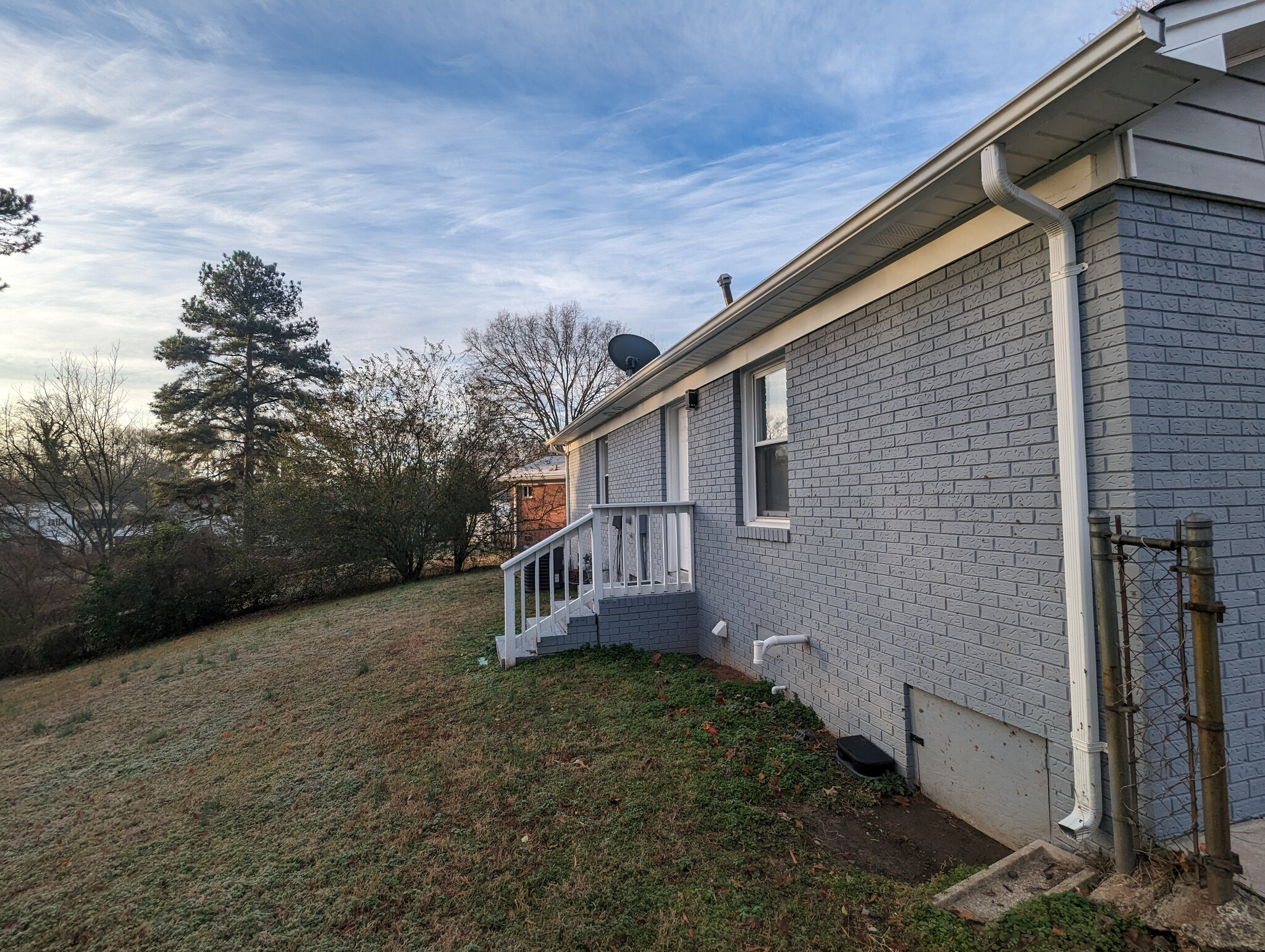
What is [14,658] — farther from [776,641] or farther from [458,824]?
[776,641]

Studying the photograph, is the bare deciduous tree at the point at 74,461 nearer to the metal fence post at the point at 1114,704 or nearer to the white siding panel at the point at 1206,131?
the metal fence post at the point at 1114,704

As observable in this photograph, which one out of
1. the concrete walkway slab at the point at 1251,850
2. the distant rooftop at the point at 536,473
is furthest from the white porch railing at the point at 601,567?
the distant rooftop at the point at 536,473

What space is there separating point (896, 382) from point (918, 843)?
238cm

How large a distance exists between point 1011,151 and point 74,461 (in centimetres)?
2169

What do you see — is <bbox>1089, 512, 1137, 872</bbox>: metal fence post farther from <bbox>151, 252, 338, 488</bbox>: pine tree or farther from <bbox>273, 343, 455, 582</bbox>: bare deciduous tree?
<bbox>151, 252, 338, 488</bbox>: pine tree

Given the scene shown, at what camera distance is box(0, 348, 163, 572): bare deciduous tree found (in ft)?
48.0

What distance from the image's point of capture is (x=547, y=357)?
25.2 metres

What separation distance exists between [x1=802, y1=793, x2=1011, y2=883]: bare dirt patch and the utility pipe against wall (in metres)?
0.59

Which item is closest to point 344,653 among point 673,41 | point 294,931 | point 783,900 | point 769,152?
point 294,931

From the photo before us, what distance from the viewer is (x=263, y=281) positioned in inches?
862

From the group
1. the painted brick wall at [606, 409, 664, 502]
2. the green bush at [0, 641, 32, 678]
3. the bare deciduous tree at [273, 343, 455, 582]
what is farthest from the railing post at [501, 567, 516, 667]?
the green bush at [0, 641, 32, 678]

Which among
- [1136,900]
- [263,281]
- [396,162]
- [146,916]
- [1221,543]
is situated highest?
[263,281]

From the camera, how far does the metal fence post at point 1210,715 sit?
5.57 feet

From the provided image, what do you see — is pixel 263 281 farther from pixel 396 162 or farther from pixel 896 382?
pixel 896 382
